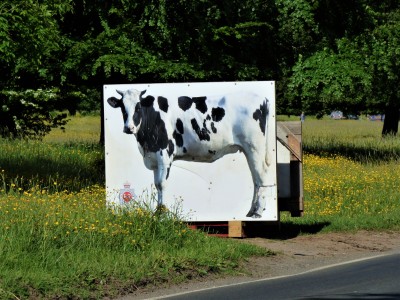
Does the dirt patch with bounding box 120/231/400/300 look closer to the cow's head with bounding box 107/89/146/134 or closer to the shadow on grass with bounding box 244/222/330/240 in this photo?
the shadow on grass with bounding box 244/222/330/240

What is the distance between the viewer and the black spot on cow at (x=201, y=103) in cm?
1468

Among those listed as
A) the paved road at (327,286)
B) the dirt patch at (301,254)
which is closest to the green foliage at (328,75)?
the dirt patch at (301,254)

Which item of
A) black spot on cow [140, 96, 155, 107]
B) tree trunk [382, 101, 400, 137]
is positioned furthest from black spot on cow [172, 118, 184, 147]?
tree trunk [382, 101, 400, 137]

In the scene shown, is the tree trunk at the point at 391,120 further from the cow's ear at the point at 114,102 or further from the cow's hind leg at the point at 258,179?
the cow's ear at the point at 114,102

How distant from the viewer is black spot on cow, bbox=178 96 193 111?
1477cm

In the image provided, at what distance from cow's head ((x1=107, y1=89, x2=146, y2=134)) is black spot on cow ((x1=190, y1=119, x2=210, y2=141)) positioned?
2.61 ft

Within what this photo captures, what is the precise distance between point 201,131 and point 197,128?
0.07m

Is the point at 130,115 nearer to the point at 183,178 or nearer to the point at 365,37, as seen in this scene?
the point at 183,178

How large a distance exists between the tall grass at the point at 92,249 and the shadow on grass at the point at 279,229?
81.6 inches

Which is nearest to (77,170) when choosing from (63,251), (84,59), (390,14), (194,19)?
(84,59)

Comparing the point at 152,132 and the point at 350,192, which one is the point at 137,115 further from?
the point at 350,192

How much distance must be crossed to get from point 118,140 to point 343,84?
567 inches

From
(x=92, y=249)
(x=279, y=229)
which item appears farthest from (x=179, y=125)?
(x=92, y=249)

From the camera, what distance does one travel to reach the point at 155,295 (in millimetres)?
Result: 10641
